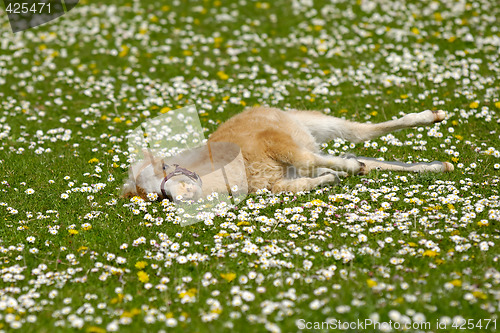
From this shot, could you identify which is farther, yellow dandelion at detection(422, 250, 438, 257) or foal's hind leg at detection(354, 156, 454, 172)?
foal's hind leg at detection(354, 156, 454, 172)

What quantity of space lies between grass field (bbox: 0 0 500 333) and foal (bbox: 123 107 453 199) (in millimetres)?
278

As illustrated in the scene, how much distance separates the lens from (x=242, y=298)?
4906 mm

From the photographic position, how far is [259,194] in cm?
741

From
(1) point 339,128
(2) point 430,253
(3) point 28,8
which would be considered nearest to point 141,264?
(2) point 430,253

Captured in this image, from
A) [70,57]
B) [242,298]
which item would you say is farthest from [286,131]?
[70,57]

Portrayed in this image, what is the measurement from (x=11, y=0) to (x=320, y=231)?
49.7 ft

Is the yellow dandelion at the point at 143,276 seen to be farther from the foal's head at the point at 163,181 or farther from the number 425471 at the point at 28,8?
the number 425471 at the point at 28,8

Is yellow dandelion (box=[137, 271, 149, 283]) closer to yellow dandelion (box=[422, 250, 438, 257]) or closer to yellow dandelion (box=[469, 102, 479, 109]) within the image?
yellow dandelion (box=[422, 250, 438, 257])

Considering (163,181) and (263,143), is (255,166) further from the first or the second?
(163,181)

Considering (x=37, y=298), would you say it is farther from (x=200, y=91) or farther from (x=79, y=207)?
(x=200, y=91)

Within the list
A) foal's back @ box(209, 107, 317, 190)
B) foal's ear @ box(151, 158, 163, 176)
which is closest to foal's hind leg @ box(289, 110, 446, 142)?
foal's back @ box(209, 107, 317, 190)

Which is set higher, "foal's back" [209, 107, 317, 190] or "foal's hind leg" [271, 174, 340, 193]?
"foal's back" [209, 107, 317, 190]

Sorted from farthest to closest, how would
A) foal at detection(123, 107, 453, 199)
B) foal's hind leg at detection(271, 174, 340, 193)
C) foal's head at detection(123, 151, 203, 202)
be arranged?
1. foal's hind leg at detection(271, 174, 340, 193)
2. foal at detection(123, 107, 453, 199)
3. foal's head at detection(123, 151, 203, 202)

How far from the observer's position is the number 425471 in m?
16.6
